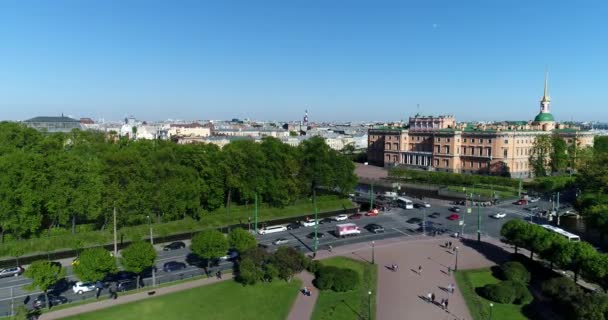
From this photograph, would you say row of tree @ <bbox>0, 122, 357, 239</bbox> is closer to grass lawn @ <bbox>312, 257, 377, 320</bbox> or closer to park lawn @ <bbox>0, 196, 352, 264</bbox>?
park lawn @ <bbox>0, 196, 352, 264</bbox>

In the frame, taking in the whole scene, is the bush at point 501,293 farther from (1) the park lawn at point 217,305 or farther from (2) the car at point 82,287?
(2) the car at point 82,287

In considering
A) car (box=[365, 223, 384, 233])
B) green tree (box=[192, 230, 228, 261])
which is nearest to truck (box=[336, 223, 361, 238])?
car (box=[365, 223, 384, 233])

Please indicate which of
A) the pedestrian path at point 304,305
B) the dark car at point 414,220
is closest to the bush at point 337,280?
the pedestrian path at point 304,305

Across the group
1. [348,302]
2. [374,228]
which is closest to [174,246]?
[348,302]

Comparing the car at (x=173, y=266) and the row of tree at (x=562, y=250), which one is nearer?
the row of tree at (x=562, y=250)

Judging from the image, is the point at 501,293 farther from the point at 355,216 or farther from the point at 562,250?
the point at 355,216

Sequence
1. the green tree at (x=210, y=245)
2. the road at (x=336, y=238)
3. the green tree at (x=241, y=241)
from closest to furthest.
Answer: the road at (x=336, y=238) → the green tree at (x=210, y=245) → the green tree at (x=241, y=241)
